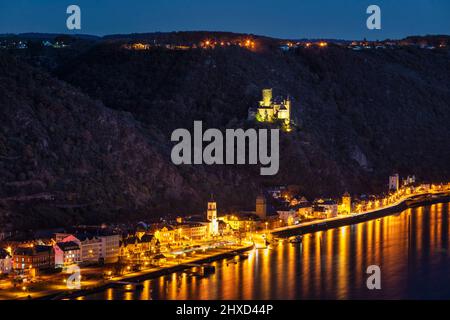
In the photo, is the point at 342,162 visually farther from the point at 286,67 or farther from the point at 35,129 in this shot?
the point at 35,129

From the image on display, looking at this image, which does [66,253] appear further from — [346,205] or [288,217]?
[346,205]

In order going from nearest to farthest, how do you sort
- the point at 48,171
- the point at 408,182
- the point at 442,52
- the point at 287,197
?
1. the point at 48,171
2. the point at 287,197
3. the point at 408,182
4. the point at 442,52

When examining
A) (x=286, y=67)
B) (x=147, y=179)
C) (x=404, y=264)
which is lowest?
(x=404, y=264)

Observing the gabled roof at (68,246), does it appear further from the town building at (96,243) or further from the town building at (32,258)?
the town building at (32,258)

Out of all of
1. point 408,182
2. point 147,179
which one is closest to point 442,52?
point 408,182

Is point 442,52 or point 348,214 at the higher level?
point 442,52

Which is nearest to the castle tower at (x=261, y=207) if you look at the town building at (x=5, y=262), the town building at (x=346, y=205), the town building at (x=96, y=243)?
the town building at (x=346, y=205)
